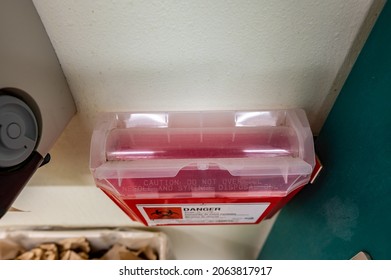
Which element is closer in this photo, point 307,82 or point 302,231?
point 307,82

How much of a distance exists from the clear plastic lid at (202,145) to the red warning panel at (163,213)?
0.26 ft

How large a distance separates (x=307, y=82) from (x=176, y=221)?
35 centimetres

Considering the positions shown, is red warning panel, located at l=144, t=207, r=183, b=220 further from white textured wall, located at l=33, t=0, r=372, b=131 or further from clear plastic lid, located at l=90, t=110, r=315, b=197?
white textured wall, located at l=33, t=0, r=372, b=131

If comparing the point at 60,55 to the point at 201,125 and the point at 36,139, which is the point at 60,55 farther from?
the point at 201,125

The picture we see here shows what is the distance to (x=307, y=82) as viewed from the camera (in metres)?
0.45

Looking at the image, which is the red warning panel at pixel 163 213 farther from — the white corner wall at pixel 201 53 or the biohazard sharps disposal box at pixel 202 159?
the white corner wall at pixel 201 53

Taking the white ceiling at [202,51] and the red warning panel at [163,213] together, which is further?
the red warning panel at [163,213]

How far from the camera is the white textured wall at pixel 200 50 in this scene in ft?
1.19

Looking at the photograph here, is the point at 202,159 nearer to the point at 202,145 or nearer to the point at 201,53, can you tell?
the point at 202,145

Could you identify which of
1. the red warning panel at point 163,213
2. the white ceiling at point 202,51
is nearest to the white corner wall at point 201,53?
the white ceiling at point 202,51

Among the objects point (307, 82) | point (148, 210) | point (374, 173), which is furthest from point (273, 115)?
point (148, 210)

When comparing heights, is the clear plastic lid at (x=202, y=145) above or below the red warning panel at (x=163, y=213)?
above

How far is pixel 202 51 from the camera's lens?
0.41 metres

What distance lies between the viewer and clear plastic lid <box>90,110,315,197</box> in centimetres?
43
